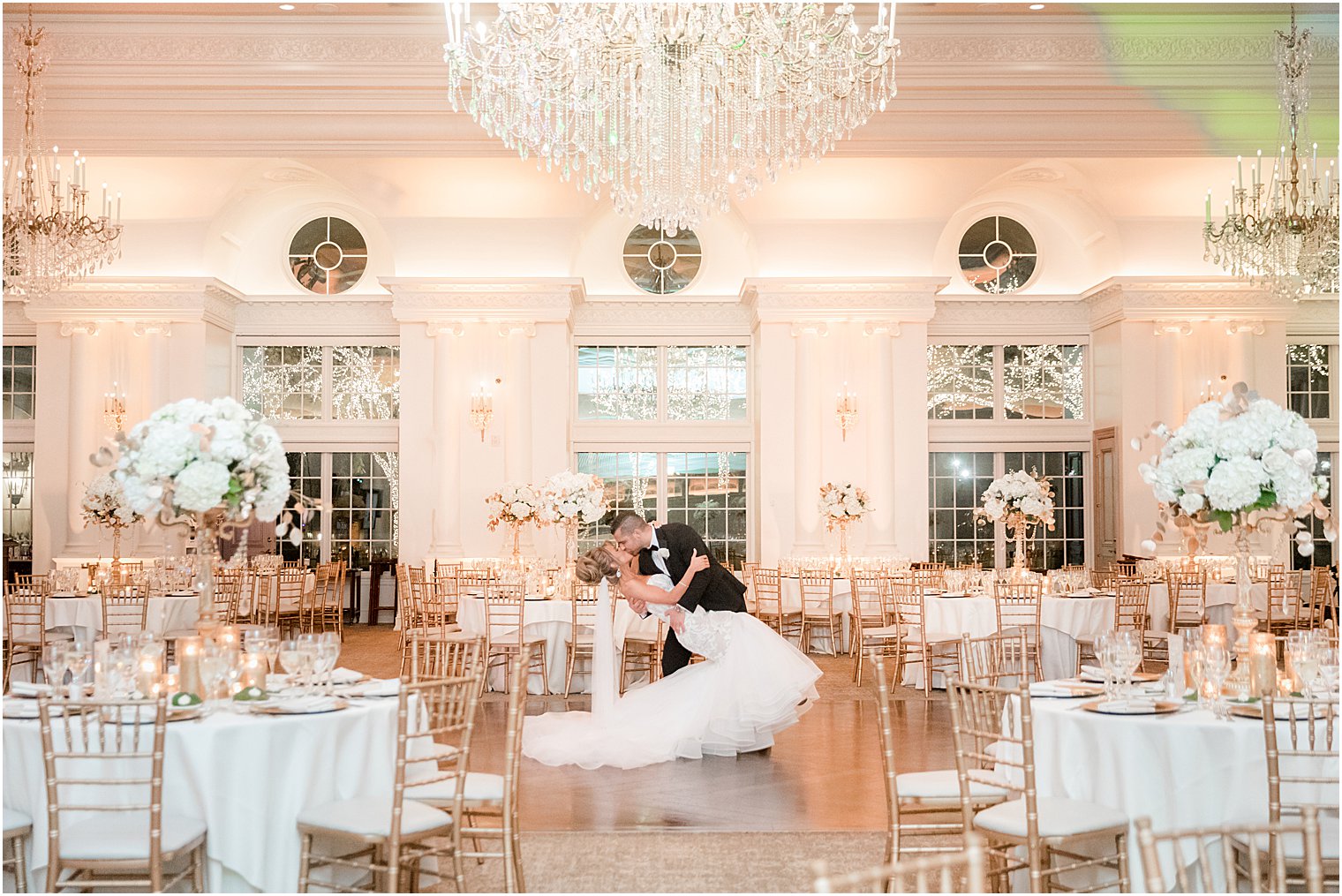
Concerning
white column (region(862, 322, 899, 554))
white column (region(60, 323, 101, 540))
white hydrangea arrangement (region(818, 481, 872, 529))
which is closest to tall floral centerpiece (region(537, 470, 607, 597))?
white hydrangea arrangement (region(818, 481, 872, 529))

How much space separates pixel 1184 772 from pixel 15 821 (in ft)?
14.0

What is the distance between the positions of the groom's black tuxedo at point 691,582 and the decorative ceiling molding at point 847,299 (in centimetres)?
656

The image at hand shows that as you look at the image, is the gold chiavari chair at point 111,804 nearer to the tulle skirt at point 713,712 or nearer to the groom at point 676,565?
the tulle skirt at point 713,712

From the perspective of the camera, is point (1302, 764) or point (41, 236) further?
point (41, 236)

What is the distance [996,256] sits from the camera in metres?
15.9

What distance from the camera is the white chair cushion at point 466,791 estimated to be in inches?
184

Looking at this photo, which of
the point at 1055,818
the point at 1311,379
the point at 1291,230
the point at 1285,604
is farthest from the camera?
the point at 1311,379

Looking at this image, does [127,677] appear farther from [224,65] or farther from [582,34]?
[224,65]

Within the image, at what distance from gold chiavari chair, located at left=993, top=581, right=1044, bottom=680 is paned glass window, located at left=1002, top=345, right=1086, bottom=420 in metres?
6.03

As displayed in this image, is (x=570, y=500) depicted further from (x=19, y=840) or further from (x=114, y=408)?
(x=114, y=408)

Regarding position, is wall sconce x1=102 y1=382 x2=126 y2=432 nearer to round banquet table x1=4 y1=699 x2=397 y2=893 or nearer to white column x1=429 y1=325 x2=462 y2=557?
white column x1=429 y1=325 x2=462 y2=557

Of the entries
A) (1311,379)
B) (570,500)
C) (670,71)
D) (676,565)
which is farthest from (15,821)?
(1311,379)

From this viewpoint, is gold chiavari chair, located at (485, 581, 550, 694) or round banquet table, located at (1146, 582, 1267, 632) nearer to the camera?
gold chiavari chair, located at (485, 581, 550, 694)

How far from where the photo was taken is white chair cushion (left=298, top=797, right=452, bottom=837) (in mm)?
4250
